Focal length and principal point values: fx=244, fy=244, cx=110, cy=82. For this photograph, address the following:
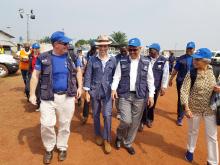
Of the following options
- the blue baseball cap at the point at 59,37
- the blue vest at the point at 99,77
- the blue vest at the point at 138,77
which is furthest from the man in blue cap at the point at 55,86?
the blue vest at the point at 138,77

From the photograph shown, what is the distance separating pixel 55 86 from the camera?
409cm

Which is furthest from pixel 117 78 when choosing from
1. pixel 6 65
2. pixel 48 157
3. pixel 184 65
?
pixel 6 65

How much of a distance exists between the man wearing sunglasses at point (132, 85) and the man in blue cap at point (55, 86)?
80cm

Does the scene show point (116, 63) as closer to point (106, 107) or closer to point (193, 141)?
point (106, 107)

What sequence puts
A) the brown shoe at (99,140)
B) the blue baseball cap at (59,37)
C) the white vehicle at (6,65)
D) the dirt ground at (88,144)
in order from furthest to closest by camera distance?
the white vehicle at (6,65) → the brown shoe at (99,140) → the dirt ground at (88,144) → the blue baseball cap at (59,37)

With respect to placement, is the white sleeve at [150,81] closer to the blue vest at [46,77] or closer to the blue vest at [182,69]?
the blue vest at [46,77]

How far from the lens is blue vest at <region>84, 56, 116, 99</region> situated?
465 cm

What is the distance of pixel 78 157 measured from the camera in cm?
451

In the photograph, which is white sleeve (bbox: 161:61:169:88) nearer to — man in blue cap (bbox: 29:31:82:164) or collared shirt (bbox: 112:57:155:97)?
collared shirt (bbox: 112:57:155:97)

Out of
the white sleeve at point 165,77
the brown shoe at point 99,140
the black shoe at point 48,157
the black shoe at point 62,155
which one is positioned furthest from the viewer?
the white sleeve at point 165,77

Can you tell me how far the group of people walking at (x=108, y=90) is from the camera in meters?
4.03

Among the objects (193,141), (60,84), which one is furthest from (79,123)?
(193,141)

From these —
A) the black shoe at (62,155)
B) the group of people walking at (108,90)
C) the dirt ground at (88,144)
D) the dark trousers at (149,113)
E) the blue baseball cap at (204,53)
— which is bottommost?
→ the dirt ground at (88,144)

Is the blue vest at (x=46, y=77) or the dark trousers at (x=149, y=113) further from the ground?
the blue vest at (x=46, y=77)
